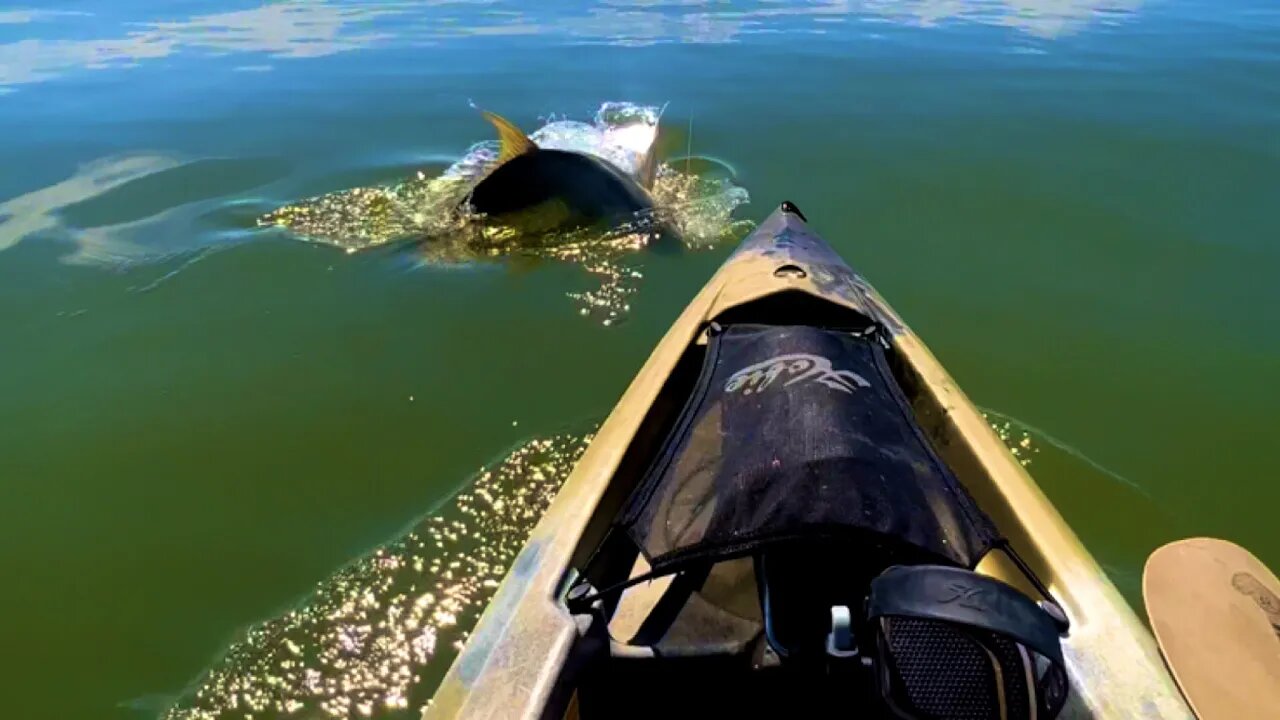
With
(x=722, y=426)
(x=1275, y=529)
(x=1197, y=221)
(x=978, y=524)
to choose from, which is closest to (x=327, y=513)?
(x=722, y=426)

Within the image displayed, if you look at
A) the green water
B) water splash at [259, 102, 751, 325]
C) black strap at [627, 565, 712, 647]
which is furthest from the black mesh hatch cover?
water splash at [259, 102, 751, 325]

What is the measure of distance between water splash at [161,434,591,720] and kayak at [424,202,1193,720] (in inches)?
27.6

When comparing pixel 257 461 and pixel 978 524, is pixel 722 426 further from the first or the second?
pixel 257 461

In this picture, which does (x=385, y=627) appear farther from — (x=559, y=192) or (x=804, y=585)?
(x=559, y=192)

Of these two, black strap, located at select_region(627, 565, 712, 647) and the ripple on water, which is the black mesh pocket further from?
the ripple on water

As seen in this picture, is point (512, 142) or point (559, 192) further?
point (559, 192)

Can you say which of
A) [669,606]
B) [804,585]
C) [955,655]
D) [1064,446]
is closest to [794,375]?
[804,585]

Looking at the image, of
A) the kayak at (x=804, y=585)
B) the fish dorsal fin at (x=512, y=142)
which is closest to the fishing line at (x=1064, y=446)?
the kayak at (x=804, y=585)

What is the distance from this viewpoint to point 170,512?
3.55m

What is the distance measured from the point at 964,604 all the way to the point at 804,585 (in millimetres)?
669

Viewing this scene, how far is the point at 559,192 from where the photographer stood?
6016 millimetres

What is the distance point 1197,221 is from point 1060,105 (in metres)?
2.65

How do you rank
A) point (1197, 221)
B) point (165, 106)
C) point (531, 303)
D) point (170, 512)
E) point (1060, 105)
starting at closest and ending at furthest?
point (170, 512) < point (531, 303) < point (1197, 221) < point (1060, 105) < point (165, 106)

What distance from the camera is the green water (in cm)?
338
